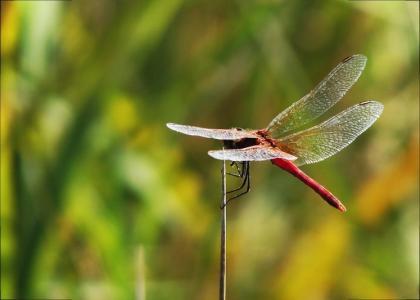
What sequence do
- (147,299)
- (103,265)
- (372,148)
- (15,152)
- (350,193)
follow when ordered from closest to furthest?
(15,152)
(103,265)
(147,299)
(350,193)
(372,148)

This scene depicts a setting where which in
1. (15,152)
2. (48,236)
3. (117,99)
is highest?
(117,99)

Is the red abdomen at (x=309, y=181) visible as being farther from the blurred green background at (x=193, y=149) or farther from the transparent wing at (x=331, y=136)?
the blurred green background at (x=193, y=149)

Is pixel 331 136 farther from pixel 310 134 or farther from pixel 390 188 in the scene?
pixel 390 188

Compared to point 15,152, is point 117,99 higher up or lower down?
higher up

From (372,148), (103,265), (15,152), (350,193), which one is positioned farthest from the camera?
(372,148)

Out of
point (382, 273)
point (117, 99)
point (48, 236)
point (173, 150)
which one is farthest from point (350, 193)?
point (48, 236)

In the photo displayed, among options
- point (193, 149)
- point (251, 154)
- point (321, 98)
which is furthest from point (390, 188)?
point (251, 154)

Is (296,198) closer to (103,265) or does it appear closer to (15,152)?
(103,265)

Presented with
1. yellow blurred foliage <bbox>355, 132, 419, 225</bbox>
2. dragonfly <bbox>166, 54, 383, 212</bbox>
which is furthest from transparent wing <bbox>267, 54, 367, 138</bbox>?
yellow blurred foliage <bbox>355, 132, 419, 225</bbox>
